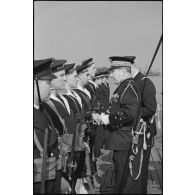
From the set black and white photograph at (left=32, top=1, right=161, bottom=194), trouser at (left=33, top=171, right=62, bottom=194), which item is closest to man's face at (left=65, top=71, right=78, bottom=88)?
black and white photograph at (left=32, top=1, right=161, bottom=194)

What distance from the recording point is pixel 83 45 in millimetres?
3111

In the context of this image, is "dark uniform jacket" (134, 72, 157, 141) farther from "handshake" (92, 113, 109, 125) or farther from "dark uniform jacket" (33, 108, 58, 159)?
"dark uniform jacket" (33, 108, 58, 159)

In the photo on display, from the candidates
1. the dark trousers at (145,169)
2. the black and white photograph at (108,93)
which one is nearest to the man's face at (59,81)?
the black and white photograph at (108,93)

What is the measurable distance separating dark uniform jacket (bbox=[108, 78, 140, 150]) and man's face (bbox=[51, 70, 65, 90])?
380 mm

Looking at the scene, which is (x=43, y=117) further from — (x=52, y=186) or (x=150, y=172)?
(x=150, y=172)

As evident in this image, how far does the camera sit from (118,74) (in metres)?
3.19

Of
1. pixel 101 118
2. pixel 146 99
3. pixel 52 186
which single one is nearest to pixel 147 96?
pixel 146 99

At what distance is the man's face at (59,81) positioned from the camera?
9.86 feet
